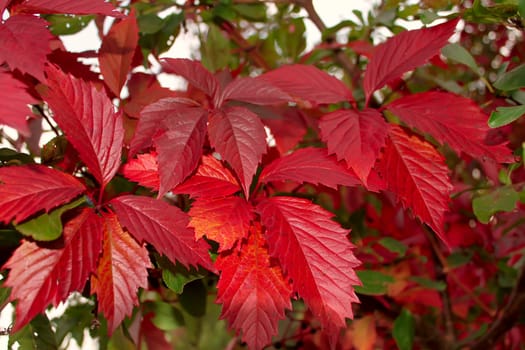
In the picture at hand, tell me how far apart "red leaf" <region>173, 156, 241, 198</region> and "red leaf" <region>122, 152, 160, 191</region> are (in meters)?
0.02

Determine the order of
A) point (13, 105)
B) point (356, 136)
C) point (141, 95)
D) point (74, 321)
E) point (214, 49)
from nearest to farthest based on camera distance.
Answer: point (13, 105), point (356, 136), point (141, 95), point (74, 321), point (214, 49)

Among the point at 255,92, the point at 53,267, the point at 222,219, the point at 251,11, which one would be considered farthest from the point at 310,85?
the point at 251,11

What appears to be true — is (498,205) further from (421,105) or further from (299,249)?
(299,249)

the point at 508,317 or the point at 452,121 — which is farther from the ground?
the point at 452,121

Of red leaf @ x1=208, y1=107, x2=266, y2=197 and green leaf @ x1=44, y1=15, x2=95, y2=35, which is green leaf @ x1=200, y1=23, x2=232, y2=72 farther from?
red leaf @ x1=208, y1=107, x2=266, y2=197

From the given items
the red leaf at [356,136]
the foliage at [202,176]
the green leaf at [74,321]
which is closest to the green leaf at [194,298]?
the foliage at [202,176]

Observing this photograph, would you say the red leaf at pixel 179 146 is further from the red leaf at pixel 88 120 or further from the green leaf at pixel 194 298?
Answer: the green leaf at pixel 194 298

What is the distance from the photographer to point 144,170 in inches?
17.0

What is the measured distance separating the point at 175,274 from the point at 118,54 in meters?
0.22

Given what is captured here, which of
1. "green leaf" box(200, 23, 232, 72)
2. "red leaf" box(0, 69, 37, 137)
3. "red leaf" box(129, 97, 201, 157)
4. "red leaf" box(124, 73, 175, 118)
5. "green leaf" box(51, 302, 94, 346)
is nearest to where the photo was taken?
"red leaf" box(0, 69, 37, 137)

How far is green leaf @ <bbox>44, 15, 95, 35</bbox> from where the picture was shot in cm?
68

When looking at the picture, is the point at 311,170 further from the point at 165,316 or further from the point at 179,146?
the point at 165,316

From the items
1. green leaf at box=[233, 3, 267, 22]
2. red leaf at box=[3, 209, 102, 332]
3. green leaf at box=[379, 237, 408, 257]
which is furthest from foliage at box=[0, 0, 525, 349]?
green leaf at box=[233, 3, 267, 22]

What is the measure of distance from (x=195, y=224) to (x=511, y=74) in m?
0.33
